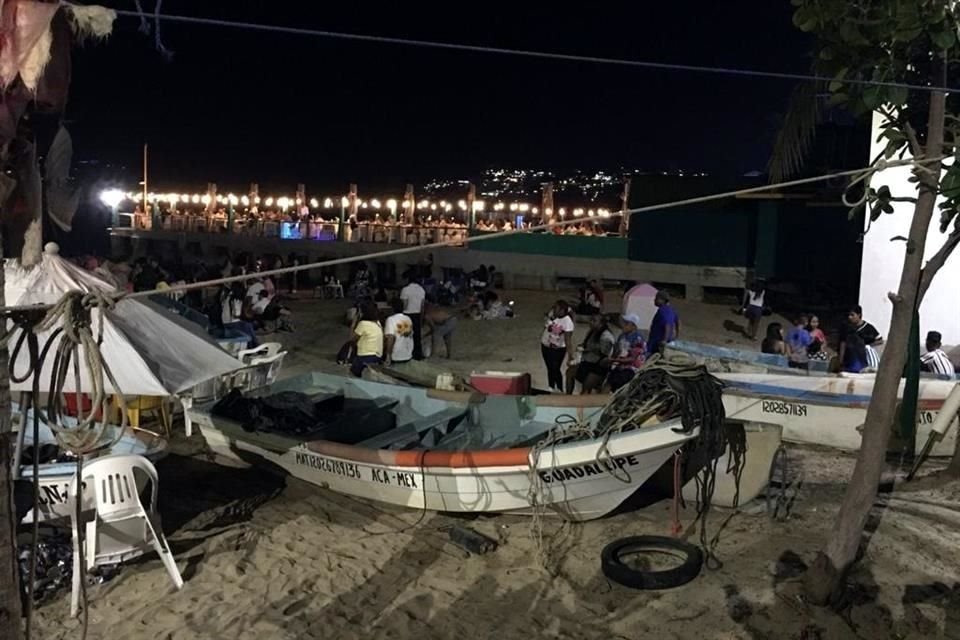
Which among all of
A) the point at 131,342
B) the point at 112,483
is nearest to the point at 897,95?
the point at 131,342

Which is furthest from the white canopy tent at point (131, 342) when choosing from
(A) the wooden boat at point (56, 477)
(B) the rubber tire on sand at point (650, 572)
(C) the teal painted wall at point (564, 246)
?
(C) the teal painted wall at point (564, 246)

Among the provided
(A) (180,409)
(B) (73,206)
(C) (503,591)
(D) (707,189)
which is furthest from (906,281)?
(D) (707,189)

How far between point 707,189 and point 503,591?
2450 centimetres

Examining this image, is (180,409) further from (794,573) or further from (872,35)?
(872,35)

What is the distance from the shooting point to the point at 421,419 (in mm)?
9484

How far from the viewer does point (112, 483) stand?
618 cm

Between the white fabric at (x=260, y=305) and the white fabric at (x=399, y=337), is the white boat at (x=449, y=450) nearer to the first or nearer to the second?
the white fabric at (x=399, y=337)

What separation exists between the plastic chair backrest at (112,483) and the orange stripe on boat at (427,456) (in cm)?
215

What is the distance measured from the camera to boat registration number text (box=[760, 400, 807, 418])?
9.72 metres

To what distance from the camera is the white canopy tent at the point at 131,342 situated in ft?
20.6

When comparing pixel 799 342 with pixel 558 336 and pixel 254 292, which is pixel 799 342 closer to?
pixel 558 336

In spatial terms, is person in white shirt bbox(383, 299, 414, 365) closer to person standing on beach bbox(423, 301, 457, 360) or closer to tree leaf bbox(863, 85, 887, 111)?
person standing on beach bbox(423, 301, 457, 360)

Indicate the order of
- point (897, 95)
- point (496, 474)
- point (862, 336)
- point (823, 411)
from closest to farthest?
1. point (897, 95)
2. point (496, 474)
3. point (823, 411)
4. point (862, 336)

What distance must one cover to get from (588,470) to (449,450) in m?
1.92
